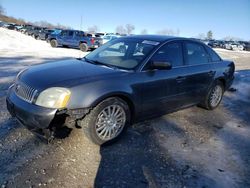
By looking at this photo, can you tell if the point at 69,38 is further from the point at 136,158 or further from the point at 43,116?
the point at 136,158

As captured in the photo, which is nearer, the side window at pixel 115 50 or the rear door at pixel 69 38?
the side window at pixel 115 50

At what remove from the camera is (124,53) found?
→ 15.0 ft

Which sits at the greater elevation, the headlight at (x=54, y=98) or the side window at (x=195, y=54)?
the side window at (x=195, y=54)

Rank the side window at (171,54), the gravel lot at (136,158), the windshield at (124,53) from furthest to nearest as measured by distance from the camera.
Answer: the side window at (171,54) < the windshield at (124,53) < the gravel lot at (136,158)

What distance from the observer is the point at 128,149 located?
377 cm

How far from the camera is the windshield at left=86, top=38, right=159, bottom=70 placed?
13.9 feet

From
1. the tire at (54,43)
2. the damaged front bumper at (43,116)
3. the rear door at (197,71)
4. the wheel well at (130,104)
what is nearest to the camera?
the damaged front bumper at (43,116)

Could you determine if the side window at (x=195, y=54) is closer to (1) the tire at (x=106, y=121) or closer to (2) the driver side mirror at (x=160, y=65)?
(2) the driver side mirror at (x=160, y=65)

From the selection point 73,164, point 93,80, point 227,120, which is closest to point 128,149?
point 73,164

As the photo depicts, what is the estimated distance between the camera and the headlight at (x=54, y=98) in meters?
3.27

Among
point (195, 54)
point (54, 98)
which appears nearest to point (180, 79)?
point (195, 54)

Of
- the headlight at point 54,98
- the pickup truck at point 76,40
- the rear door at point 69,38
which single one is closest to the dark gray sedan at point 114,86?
the headlight at point 54,98

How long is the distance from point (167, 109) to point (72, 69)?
1875mm

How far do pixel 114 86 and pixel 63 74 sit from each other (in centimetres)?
77
